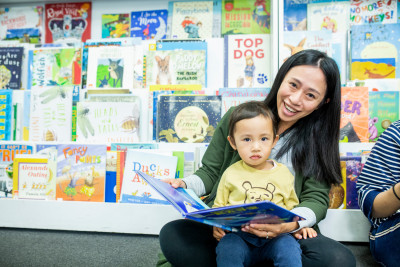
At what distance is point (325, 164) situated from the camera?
0.92 metres

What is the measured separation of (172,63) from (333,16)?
806 millimetres

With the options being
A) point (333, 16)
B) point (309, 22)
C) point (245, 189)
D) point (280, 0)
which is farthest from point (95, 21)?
point (245, 189)

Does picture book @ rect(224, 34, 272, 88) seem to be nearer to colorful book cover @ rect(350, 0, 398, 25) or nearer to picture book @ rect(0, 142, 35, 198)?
colorful book cover @ rect(350, 0, 398, 25)

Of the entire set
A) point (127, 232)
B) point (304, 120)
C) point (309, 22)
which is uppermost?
point (309, 22)

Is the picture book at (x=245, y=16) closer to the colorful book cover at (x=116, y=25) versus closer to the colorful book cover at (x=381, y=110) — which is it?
the colorful book cover at (x=116, y=25)

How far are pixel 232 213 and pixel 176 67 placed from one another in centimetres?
103

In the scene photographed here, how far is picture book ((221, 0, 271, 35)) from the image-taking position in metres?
1.60

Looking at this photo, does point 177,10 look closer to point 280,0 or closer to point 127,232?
point 280,0

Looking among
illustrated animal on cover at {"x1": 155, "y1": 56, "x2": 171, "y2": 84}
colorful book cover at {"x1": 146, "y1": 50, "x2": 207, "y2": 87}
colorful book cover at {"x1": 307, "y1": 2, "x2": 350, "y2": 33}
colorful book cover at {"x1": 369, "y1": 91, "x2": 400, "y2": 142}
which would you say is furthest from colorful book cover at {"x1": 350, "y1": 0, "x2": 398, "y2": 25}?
illustrated animal on cover at {"x1": 155, "y1": 56, "x2": 171, "y2": 84}

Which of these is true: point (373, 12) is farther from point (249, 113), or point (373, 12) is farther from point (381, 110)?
point (249, 113)

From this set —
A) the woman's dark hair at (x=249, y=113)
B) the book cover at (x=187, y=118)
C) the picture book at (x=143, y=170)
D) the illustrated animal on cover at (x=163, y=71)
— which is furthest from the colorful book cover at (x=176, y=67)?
the woman's dark hair at (x=249, y=113)

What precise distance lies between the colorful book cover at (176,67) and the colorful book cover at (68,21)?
1.49 ft

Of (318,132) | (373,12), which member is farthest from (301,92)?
(373,12)

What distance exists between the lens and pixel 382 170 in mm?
958
